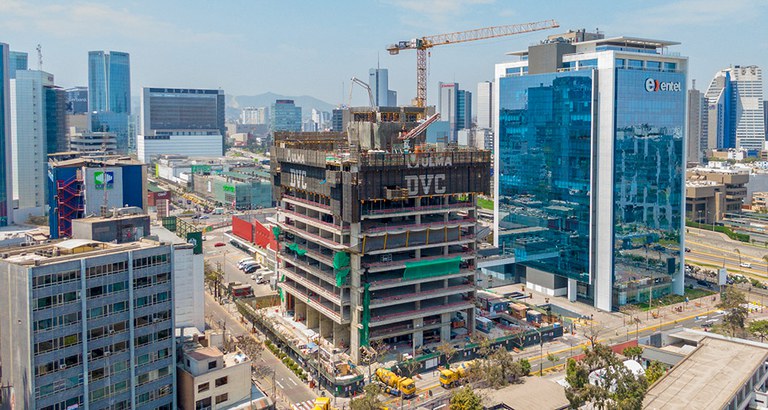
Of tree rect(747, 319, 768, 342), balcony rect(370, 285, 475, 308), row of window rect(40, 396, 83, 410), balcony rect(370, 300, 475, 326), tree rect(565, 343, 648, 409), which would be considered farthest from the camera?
tree rect(747, 319, 768, 342)

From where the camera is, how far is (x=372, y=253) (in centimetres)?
8038

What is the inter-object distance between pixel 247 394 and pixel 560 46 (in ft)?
254

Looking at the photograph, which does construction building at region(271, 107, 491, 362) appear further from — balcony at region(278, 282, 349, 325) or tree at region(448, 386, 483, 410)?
tree at region(448, 386, 483, 410)

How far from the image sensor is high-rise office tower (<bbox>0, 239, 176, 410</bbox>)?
187 feet

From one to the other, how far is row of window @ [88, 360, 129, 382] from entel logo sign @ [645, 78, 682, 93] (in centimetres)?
8857

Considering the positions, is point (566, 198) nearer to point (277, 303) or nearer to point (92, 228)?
point (277, 303)

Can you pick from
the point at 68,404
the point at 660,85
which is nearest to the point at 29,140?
the point at 68,404

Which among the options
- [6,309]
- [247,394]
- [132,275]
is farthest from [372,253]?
[6,309]

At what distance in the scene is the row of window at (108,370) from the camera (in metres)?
60.2

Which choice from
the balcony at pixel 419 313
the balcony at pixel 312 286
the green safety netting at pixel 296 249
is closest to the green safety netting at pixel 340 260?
the balcony at pixel 312 286

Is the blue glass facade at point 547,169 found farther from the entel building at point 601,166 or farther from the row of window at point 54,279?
the row of window at point 54,279

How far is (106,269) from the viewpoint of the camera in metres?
61.2

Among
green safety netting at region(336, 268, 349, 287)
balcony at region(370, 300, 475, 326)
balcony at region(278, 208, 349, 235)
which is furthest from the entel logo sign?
green safety netting at region(336, 268, 349, 287)

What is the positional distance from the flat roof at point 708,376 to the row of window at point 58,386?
171 ft
